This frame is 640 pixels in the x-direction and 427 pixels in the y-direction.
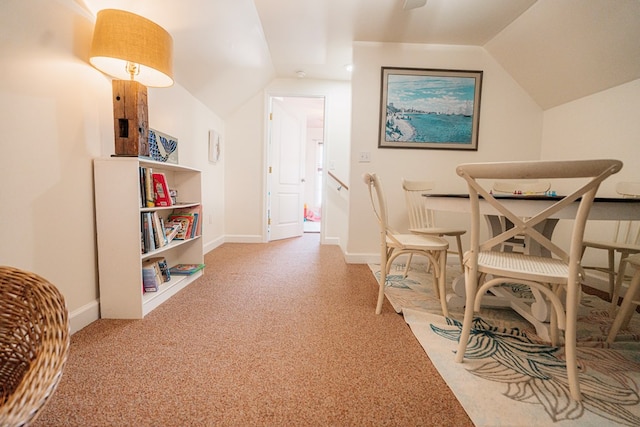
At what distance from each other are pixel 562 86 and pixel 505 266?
257 cm

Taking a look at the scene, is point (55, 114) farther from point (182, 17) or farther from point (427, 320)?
point (427, 320)

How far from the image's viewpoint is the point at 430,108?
9.22 feet

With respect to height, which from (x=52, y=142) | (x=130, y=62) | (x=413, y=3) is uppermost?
(x=413, y=3)

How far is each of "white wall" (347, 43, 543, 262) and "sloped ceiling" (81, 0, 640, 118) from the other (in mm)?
114

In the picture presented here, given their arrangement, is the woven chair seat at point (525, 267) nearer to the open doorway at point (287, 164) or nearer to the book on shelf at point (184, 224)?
the book on shelf at point (184, 224)

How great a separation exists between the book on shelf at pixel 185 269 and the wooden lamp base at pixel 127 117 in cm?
96

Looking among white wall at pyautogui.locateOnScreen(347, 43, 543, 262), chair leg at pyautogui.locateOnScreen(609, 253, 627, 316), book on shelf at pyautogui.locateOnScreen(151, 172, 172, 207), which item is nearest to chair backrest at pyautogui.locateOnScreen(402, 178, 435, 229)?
white wall at pyautogui.locateOnScreen(347, 43, 543, 262)

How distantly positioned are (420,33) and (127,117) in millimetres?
2592

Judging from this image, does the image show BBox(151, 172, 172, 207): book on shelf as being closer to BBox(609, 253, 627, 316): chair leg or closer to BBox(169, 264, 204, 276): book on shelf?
BBox(169, 264, 204, 276): book on shelf

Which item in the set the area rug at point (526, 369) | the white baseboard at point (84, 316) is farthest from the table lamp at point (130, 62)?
the area rug at point (526, 369)

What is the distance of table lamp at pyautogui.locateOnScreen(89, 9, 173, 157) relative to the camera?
1277 mm

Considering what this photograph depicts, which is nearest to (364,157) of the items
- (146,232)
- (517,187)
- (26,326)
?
(517,187)

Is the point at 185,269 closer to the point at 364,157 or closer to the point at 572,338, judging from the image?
the point at 364,157

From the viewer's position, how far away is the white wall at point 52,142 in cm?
105
